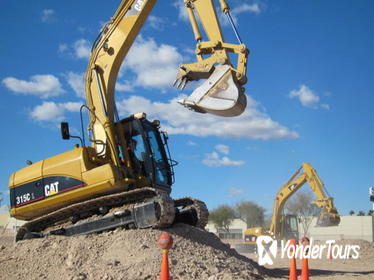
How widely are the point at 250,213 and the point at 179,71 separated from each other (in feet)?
176

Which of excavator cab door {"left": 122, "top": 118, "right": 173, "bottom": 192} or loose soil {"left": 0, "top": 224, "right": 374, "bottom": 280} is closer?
loose soil {"left": 0, "top": 224, "right": 374, "bottom": 280}

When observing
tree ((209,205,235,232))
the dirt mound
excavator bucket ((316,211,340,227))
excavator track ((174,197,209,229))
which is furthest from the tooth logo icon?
tree ((209,205,235,232))

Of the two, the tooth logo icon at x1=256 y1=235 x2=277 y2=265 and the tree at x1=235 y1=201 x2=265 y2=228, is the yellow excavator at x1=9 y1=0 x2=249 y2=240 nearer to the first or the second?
the tooth logo icon at x1=256 y1=235 x2=277 y2=265

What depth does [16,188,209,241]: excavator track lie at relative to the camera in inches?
375

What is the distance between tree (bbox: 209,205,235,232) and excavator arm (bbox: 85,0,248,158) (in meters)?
48.2

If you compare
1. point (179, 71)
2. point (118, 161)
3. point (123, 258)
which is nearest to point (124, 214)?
point (118, 161)

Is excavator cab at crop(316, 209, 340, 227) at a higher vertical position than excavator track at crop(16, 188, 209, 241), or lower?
lower

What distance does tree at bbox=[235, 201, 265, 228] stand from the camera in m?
60.0

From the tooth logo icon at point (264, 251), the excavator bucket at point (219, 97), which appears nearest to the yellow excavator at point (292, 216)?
the tooth logo icon at point (264, 251)

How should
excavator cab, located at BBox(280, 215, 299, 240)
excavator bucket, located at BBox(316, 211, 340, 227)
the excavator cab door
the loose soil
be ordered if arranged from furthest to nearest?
excavator cab, located at BBox(280, 215, 299, 240)
excavator bucket, located at BBox(316, 211, 340, 227)
the excavator cab door
the loose soil

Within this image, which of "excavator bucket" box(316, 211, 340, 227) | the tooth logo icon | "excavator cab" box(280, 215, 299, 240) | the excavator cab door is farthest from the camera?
"excavator cab" box(280, 215, 299, 240)

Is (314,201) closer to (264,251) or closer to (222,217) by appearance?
(264,251)

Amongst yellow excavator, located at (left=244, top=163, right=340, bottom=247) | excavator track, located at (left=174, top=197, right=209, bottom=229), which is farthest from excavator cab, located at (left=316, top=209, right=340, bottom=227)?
excavator track, located at (left=174, top=197, right=209, bottom=229)

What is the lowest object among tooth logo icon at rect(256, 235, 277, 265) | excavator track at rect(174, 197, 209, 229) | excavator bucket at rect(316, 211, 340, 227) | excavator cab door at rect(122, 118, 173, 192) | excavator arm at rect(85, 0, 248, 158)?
tooth logo icon at rect(256, 235, 277, 265)
